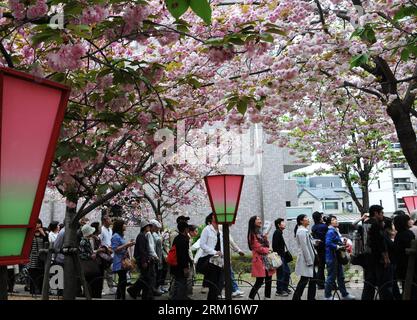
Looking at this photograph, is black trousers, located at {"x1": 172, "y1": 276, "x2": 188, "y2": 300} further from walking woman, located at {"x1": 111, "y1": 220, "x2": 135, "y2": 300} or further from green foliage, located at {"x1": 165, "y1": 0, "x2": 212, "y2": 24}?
green foliage, located at {"x1": 165, "y1": 0, "x2": 212, "y2": 24}

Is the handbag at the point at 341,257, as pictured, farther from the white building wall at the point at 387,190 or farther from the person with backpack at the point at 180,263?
the white building wall at the point at 387,190

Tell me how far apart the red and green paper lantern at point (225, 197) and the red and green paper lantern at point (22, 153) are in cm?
351

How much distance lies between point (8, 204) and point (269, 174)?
17013mm

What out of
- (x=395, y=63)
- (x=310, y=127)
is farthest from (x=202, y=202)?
(x=395, y=63)

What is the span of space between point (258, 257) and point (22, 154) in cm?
659

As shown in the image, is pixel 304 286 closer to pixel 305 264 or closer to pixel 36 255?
pixel 305 264

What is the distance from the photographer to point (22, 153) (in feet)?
5.28

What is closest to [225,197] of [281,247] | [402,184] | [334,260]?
[334,260]

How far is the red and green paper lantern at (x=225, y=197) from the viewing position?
16.7ft

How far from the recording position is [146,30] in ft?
13.1

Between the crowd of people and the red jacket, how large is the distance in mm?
18

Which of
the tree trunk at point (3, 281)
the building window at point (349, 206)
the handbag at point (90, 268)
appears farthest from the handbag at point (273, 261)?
the building window at point (349, 206)

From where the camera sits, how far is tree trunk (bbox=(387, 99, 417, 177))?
257 inches
